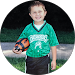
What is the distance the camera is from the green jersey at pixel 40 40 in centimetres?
321

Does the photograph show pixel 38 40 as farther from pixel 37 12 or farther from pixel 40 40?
pixel 37 12

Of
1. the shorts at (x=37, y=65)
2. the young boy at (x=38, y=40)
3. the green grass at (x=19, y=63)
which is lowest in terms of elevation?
the green grass at (x=19, y=63)

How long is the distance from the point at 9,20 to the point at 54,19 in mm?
3601

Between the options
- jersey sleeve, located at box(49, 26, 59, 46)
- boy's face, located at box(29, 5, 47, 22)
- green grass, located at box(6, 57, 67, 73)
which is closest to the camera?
boy's face, located at box(29, 5, 47, 22)

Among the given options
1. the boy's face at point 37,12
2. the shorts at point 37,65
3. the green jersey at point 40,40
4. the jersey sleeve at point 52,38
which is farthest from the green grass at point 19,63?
the boy's face at point 37,12

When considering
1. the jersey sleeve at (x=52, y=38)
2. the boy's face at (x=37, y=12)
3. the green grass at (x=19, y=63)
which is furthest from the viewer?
the green grass at (x=19, y=63)

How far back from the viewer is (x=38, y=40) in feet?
10.5

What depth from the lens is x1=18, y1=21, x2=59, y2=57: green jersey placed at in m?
3.21

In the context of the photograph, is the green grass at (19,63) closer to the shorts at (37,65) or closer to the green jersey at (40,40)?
the shorts at (37,65)

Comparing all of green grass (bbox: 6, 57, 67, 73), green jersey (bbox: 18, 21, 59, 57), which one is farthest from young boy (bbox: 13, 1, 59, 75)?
green grass (bbox: 6, 57, 67, 73)

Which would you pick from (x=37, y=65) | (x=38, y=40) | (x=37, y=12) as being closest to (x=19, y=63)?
(x=37, y=65)

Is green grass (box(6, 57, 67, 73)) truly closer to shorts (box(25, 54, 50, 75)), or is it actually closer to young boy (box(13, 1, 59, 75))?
shorts (box(25, 54, 50, 75))

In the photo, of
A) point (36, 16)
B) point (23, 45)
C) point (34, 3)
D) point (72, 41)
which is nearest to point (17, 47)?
point (23, 45)

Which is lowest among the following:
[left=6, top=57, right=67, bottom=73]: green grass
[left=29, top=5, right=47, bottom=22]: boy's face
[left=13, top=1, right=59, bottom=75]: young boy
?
[left=6, top=57, right=67, bottom=73]: green grass
